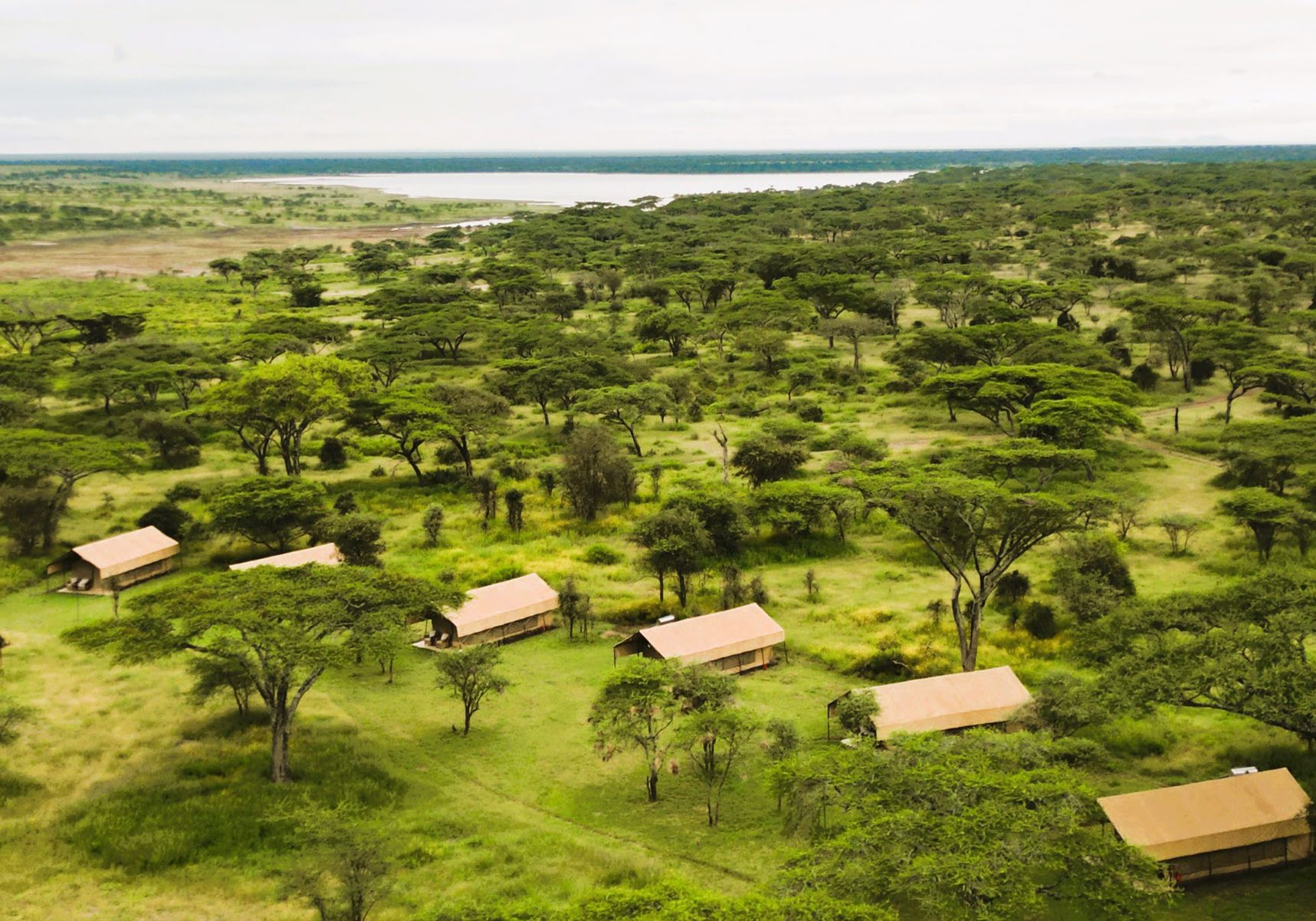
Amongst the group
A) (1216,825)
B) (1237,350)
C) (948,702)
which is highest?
(1237,350)

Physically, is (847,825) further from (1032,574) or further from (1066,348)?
(1066,348)

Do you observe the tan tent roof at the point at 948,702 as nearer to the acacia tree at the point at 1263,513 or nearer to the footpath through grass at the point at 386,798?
the footpath through grass at the point at 386,798

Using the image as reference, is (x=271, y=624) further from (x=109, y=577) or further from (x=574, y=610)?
(x=109, y=577)

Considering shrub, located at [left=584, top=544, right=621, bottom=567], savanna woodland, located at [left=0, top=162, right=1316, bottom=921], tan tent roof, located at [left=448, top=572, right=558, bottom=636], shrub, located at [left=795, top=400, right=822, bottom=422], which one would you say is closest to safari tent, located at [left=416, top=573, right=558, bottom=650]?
tan tent roof, located at [left=448, top=572, right=558, bottom=636]

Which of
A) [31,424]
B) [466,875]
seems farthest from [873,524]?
[31,424]

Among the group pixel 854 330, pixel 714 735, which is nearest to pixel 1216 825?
pixel 714 735

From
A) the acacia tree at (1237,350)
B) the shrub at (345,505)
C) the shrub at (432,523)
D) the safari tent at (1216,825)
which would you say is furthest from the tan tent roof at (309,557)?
the acacia tree at (1237,350)

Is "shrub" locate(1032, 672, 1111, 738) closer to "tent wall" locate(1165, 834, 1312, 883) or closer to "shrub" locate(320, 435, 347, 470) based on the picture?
"tent wall" locate(1165, 834, 1312, 883)
